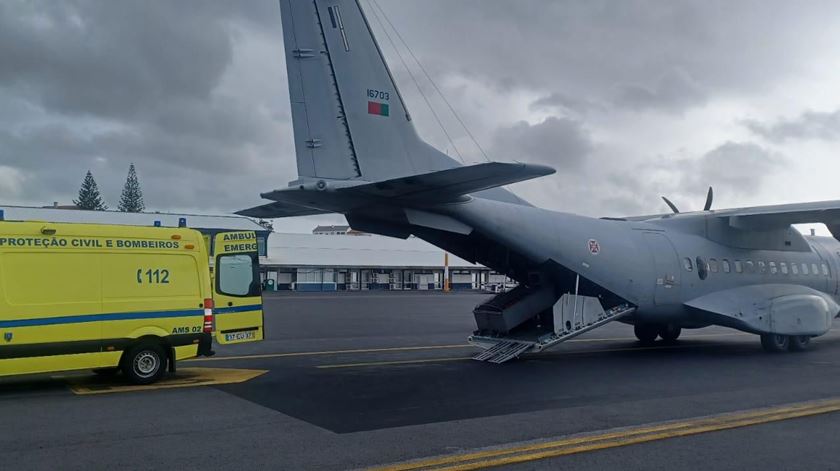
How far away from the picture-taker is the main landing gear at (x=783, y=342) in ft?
63.4

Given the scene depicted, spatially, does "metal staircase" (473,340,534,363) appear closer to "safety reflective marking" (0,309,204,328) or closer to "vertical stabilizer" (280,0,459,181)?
"vertical stabilizer" (280,0,459,181)

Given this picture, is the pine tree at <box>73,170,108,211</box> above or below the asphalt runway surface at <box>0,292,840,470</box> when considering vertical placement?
above

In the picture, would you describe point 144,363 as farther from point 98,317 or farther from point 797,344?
point 797,344

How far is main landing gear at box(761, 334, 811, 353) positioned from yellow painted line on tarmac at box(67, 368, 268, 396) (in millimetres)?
14366

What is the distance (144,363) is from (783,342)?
17355mm

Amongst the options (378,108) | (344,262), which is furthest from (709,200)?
(344,262)

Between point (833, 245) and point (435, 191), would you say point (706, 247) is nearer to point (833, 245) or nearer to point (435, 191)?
point (833, 245)

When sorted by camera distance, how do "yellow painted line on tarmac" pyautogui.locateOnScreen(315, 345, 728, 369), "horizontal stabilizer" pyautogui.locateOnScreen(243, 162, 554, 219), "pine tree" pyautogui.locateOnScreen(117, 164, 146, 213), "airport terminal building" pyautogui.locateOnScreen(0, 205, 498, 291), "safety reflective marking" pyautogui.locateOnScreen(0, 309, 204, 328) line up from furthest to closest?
1. "pine tree" pyautogui.locateOnScreen(117, 164, 146, 213)
2. "airport terminal building" pyautogui.locateOnScreen(0, 205, 498, 291)
3. "yellow painted line on tarmac" pyautogui.locateOnScreen(315, 345, 728, 369)
4. "safety reflective marking" pyautogui.locateOnScreen(0, 309, 204, 328)
5. "horizontal stabilizer" pyautogui.locateOnScreen(243, 162, 554, 219)

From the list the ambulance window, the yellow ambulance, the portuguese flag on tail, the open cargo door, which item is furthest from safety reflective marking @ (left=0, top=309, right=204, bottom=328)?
the portuguese flag on tail

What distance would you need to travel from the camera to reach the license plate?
13984 millimetres

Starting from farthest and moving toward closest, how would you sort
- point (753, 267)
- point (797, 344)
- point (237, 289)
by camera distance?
point (753, 267), point (797, 344), point (237, 289)

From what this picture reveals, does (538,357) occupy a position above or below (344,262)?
below

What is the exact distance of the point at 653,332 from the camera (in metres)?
21.5

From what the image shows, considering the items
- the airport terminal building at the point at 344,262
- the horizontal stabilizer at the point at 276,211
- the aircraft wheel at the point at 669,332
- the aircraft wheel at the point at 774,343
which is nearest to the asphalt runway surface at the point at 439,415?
the aircraft wheel at the point at 774,343
